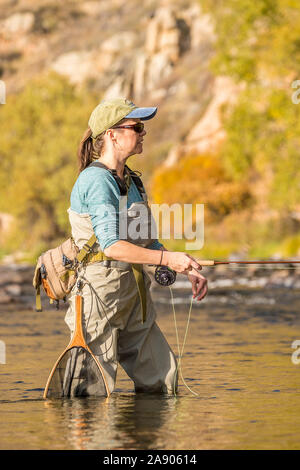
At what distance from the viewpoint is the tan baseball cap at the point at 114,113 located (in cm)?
640

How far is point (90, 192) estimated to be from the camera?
6.24m

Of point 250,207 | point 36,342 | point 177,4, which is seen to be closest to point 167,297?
point 36,342

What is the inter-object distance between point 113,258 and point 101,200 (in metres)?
0.34

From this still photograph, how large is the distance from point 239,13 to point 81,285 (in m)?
28.2

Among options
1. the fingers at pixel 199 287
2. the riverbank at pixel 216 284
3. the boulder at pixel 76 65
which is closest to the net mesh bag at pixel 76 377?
the fingers at pixel 199 287

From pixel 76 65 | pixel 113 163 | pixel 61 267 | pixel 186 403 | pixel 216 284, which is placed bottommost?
pixel 216 284

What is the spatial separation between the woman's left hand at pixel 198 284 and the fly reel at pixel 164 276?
0.90 feet

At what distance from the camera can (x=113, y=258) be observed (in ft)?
20.1

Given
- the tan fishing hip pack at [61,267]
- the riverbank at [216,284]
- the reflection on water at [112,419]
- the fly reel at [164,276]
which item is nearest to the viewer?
the reflection on water at [112,419]

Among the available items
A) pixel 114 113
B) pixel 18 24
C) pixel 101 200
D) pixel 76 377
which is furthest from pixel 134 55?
pixel 101 200

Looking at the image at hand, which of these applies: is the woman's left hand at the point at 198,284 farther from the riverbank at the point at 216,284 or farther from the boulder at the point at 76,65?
the boulder at the point at 76,65

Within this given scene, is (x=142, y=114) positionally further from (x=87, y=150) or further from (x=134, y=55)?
(x=134, y=55)

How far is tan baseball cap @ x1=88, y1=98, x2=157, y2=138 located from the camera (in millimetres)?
6398

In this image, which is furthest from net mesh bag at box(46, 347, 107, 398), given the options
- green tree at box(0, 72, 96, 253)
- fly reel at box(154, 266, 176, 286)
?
green tree at box(0, 72, 96, 253)
